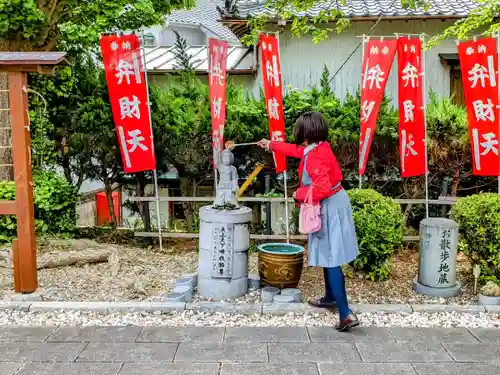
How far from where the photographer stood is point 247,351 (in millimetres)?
4570

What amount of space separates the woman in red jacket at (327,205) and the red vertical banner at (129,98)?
137 inches

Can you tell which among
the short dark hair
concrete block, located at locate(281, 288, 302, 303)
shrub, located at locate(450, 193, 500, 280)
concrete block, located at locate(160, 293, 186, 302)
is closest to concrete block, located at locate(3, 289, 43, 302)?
concrete block, located at locate(160, 293, 186, 302)

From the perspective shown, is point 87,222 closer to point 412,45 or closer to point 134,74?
point 134,74

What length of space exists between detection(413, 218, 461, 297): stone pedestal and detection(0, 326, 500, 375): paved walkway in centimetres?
97

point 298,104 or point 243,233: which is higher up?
point 298,104

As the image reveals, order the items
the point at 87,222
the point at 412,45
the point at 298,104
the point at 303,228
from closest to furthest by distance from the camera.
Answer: the point at 303,228, the point at 412,45, the point at 298,104, the point at 87,222

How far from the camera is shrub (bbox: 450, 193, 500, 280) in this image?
5.87m

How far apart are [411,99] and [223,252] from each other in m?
3.94

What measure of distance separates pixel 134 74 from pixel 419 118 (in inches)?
179

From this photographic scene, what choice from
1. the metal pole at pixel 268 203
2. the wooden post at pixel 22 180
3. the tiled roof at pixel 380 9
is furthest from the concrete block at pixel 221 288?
the tiled roof at pixel 380 9

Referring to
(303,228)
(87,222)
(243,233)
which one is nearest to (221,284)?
(243,233)

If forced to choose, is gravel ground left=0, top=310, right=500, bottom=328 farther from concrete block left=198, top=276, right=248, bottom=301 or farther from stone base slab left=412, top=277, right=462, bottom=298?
stone base slab left=412, top=277, right=462, bottom=298

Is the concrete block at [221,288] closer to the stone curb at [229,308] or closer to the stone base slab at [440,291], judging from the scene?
the stone curb at [229,308]

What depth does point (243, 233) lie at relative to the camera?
5.89 metres
